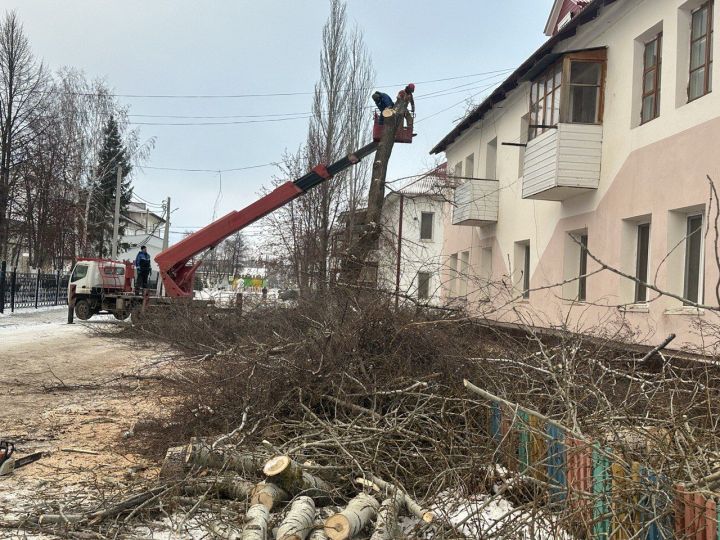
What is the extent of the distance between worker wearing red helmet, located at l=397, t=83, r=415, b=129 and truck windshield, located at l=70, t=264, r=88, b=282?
41.1 ft

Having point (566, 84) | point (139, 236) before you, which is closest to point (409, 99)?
point (566, 84)

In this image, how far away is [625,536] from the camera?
3.35 meters

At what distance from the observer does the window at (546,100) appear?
1236 centimetres

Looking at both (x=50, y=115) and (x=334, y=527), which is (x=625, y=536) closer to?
(x=334, y=527)

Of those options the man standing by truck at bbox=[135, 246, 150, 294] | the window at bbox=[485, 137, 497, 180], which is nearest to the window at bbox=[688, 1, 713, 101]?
the window at bbox=[485, 137, 497, 180]

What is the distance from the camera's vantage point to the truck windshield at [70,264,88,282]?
69.0ft

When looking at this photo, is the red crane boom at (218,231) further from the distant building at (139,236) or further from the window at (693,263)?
the distant building at (139,236)

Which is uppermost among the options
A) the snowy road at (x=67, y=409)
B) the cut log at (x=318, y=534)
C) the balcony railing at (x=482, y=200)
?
the balcony railing at (x=482, y=200)

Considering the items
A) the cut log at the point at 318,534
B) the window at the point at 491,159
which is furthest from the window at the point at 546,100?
the cut log at the point at 318,534

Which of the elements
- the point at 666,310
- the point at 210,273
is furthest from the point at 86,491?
the point at 210,273

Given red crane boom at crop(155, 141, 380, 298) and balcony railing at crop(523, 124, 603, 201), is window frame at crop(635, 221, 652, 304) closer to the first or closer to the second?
balcony railing at crop(523, 124, 603, 201)

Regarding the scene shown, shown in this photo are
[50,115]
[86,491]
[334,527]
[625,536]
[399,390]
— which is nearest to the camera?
[625,536]

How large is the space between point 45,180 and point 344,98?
16131 mm

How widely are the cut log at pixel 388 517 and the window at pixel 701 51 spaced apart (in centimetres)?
748
